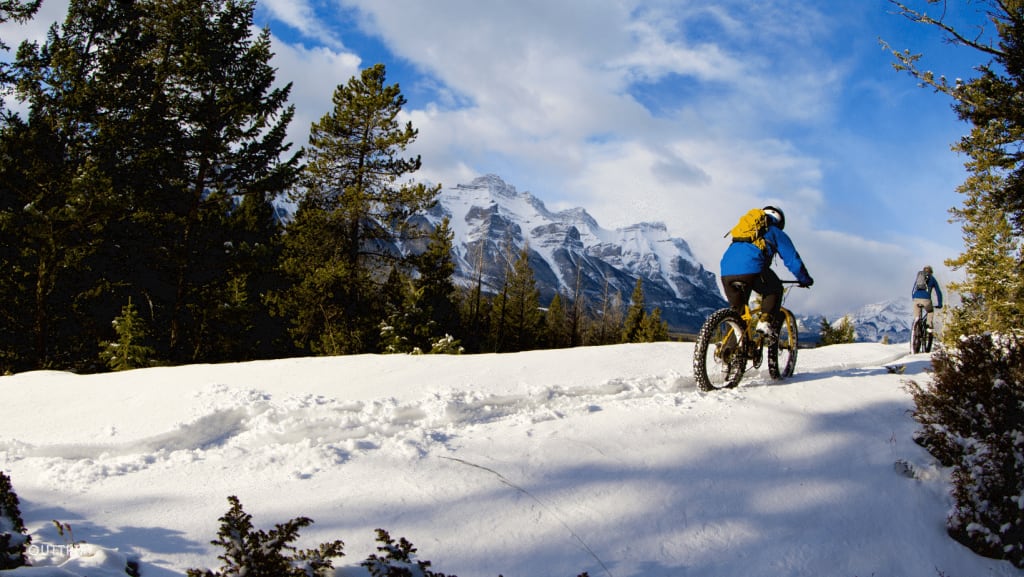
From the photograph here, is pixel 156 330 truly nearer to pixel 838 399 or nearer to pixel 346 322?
pixel 346 322

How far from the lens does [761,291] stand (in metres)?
6.30

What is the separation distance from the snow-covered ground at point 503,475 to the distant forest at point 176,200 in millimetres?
7584

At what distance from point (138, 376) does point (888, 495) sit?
7.83m

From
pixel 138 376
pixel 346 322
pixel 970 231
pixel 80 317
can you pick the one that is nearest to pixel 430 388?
pixel 138 376

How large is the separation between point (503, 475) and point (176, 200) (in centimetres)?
1631

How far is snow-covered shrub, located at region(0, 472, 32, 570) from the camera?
215cm

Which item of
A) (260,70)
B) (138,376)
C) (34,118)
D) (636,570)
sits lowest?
(636,570)

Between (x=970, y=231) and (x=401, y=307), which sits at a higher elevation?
(x=970, y=231)

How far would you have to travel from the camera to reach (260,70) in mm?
17406

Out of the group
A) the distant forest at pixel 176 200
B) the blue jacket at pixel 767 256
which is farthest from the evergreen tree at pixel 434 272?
the blue jacket at pixel 767 256

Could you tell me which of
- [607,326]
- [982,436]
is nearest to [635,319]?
[607,326]

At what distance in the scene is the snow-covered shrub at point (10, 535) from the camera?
215 centimetres

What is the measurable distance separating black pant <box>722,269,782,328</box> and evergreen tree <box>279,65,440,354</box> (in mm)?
13290

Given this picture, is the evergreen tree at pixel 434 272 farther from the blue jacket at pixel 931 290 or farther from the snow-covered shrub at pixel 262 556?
the snow-covered shrub at pixel 262 556
